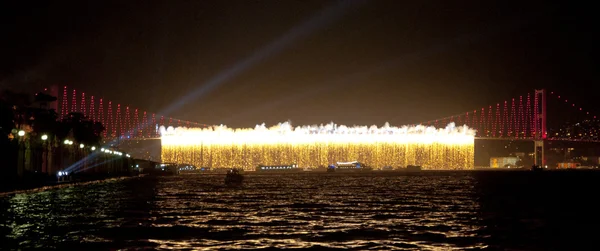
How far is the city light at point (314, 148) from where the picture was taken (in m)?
164

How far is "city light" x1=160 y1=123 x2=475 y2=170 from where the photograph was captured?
16400cm

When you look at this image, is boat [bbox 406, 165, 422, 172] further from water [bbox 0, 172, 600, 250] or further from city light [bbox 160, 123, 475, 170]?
water [bbox 0, 172, 600, 250]

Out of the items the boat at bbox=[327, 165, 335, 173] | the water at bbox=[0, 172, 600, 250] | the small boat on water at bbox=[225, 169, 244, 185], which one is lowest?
the water at bbox=[0, 172, 600, 250]

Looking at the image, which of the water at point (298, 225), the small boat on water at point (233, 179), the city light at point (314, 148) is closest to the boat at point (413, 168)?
the city light at point (314, 148)

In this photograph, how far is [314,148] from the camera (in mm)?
166875

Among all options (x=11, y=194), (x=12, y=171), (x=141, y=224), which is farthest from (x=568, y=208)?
(x=12, y=171)

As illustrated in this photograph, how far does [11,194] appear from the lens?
46250 mm

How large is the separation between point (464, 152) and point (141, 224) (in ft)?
470

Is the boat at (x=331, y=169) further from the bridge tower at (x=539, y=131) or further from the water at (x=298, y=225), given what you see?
the water at (x=298, y=225)

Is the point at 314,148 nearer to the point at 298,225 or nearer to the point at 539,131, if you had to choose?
the point at 539,131

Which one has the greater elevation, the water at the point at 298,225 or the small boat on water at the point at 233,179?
the small boat on water at the point at 233,179

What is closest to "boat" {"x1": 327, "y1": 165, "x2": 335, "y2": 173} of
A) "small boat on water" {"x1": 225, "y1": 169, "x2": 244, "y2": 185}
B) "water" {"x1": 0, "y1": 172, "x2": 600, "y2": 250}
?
"small boat on water" {"x1": 225, "y1": 169, "x2": 244, "y2": 185}

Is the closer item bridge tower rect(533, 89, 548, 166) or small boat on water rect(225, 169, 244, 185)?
small boat on water rect(225, 169, 244, 185)

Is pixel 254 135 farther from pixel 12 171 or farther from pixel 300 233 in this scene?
pixel 300 233
